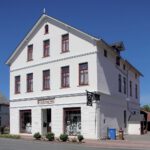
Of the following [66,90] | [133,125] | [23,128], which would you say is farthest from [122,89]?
[23,128]

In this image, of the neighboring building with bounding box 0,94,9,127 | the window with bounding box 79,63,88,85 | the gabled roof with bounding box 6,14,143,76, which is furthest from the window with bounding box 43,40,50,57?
the neighboring building with bounding box 0,94,9,127

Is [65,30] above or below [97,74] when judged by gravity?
above

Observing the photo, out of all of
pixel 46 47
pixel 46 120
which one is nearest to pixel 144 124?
pixel 46 120

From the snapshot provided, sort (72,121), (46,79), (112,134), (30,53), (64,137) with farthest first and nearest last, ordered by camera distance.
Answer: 1. (30,53)
2. (46,79)
3. (72,121)
4. (112,134)
5. (64,137)

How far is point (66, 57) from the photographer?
34594mm

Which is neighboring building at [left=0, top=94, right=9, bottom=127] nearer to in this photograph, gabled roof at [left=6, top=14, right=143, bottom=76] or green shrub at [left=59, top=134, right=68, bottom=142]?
gabled roof at [left=6, top=14, right=143, bottom=76]

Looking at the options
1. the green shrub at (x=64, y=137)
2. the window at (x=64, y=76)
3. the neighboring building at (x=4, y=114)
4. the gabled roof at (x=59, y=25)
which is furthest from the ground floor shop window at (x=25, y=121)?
the neighboring building at (x=4, y=114)

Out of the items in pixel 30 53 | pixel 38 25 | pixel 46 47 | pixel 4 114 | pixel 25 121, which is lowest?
pixel 4 114

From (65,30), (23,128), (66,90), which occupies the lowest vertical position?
(23,128)

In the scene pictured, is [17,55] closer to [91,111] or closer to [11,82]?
[11,82]

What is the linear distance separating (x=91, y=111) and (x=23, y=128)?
10.9 metres

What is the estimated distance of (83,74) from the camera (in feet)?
108

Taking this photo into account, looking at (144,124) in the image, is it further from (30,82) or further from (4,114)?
(4,114)

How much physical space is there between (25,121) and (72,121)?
7631mm
